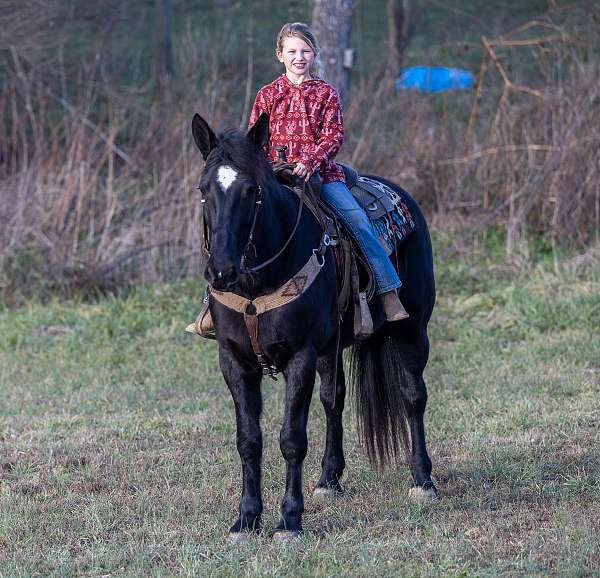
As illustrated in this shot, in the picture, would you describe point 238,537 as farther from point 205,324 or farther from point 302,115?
point 302,115

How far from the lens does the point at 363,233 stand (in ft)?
18.1

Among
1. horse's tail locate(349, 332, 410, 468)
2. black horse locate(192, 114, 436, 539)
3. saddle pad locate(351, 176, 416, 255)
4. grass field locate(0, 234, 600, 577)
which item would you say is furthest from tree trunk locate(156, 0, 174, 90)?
black horse locate(192, 114, 436, 539)

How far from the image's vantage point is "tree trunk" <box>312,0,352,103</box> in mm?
12062

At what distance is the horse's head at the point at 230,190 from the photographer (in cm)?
428

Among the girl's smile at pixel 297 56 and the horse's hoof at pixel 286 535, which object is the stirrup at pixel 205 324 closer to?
the horse's hoof at pixel 286 535

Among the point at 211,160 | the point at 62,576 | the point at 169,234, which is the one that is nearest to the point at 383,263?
the point at 211,160

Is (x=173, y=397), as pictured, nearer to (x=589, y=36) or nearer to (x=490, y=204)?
(x=490, y=204)

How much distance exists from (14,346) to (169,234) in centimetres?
259

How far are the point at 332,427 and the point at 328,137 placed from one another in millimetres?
1753

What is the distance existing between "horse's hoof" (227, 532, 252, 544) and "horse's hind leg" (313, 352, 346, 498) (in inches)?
36.6

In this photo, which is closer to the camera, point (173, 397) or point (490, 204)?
point (173, 397)

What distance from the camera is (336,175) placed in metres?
5.68

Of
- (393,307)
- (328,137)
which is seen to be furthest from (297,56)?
(393,307)

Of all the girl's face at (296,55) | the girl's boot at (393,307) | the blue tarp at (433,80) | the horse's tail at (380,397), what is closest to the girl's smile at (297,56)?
the girl's face at (296,55)
